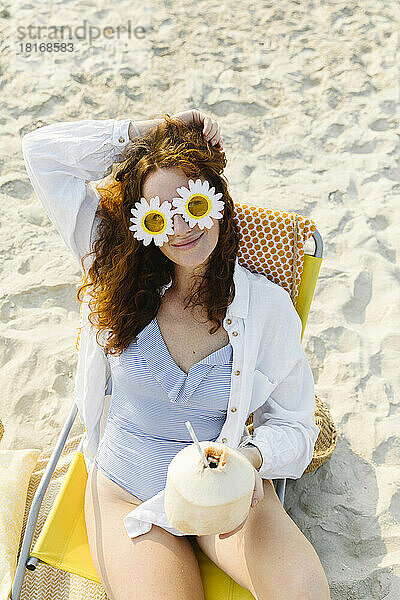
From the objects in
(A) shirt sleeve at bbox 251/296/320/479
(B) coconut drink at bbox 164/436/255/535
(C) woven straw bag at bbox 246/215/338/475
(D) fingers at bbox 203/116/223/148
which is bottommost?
(C) woven straw bag at bbox 246/215/338/475

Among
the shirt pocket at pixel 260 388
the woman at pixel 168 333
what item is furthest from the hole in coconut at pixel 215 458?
the shirt pocket at pixel 260 388

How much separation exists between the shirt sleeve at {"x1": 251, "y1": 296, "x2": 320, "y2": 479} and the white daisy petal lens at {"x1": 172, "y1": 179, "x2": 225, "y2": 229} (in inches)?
16.9

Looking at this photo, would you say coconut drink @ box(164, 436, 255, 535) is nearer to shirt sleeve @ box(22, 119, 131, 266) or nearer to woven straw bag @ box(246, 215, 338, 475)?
shirt sleeve @ box(22, 119, 131, 266)

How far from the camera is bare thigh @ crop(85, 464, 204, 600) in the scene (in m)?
1.90

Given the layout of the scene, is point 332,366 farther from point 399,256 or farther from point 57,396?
point 57,396

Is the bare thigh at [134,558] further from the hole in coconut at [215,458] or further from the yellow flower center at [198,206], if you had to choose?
the yellow flower center at [198,206]

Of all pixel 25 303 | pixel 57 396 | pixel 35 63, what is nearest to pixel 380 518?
pixel 57 396

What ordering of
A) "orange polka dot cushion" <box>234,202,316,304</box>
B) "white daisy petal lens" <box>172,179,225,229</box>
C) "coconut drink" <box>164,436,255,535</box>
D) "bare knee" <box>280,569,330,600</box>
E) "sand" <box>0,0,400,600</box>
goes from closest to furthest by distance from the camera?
"coconut drink" <box>164,436,255,535</box> < "bare knee" <box>280,569,330,600</box> < "white daisy petal lens" <box>172,179,225,229</box> < "orange polka dot cushion" <box>234,202,316,304</box> < "sand" <box>0,0,400,600</box>

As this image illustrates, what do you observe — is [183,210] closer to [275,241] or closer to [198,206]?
[198,206]

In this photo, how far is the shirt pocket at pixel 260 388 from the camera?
2.17 meters

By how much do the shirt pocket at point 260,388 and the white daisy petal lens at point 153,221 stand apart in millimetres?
506

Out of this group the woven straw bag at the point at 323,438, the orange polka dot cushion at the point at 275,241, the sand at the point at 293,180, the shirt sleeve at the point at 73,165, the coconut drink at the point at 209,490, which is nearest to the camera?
the coconut drink at the point at 209,490

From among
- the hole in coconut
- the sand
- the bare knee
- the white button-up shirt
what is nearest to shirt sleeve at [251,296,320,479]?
the white button-up shirt

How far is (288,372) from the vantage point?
2.17 metres
